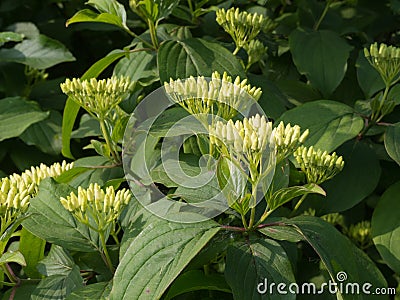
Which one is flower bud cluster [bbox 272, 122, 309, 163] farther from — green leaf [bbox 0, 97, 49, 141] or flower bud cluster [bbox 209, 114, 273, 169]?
green leaf [bbox 0, 97, 49, 141]

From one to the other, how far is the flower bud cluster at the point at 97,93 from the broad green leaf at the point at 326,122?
34cm

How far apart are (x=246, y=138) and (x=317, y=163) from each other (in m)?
0.23

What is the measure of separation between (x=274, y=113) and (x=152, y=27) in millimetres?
322

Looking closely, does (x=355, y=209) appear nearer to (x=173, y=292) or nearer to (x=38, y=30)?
(x=173, y=292)

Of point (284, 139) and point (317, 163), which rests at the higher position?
point (284, 139)

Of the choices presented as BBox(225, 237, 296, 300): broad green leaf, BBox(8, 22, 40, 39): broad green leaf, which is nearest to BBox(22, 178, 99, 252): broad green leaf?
BBox(225, 237, 296, 300): broad green leaf

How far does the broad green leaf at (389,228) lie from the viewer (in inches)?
47.4

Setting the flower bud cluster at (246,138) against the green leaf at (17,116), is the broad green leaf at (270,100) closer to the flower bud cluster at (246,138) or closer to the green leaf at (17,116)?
the flower bud cluster at (246,138)

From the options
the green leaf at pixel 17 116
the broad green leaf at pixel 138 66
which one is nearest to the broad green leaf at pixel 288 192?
the broad green leaf at pixel 138 66

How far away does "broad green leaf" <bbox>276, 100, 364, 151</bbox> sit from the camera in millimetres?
1263

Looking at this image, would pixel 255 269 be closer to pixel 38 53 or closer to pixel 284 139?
pixel 284 139

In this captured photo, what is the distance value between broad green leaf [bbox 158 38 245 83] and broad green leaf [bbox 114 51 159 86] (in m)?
0.08

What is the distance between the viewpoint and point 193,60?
4.38 ft

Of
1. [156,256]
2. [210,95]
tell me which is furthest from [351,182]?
[156,256]
